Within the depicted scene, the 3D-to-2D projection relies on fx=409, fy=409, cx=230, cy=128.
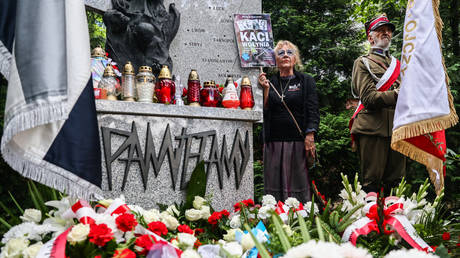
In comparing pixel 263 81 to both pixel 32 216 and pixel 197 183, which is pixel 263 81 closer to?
pixel 197 183

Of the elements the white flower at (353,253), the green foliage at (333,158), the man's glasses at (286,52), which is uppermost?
the man's glasses at (286,52)

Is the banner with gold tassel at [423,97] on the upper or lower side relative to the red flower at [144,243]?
upper

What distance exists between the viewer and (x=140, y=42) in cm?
318

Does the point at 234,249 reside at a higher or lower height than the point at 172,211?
higher

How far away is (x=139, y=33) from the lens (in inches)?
123

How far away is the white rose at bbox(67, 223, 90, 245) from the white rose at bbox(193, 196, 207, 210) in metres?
1.07

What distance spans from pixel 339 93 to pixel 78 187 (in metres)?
6.05

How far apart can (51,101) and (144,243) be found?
78 centimetres

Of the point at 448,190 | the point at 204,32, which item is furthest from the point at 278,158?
the point at 448,190

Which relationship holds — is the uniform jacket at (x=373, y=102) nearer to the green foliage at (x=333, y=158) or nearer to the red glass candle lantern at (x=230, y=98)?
the red glass candle lantern at (x=230, y=98)

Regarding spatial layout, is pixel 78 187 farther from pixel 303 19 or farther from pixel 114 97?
pixel 303 19

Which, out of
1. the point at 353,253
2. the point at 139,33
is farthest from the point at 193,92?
the point at 353,253

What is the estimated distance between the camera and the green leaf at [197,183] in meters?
2.69

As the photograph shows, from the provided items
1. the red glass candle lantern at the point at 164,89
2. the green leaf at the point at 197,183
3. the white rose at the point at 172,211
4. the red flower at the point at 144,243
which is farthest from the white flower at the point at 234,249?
the red glass candle lantern at the point at 164,89
